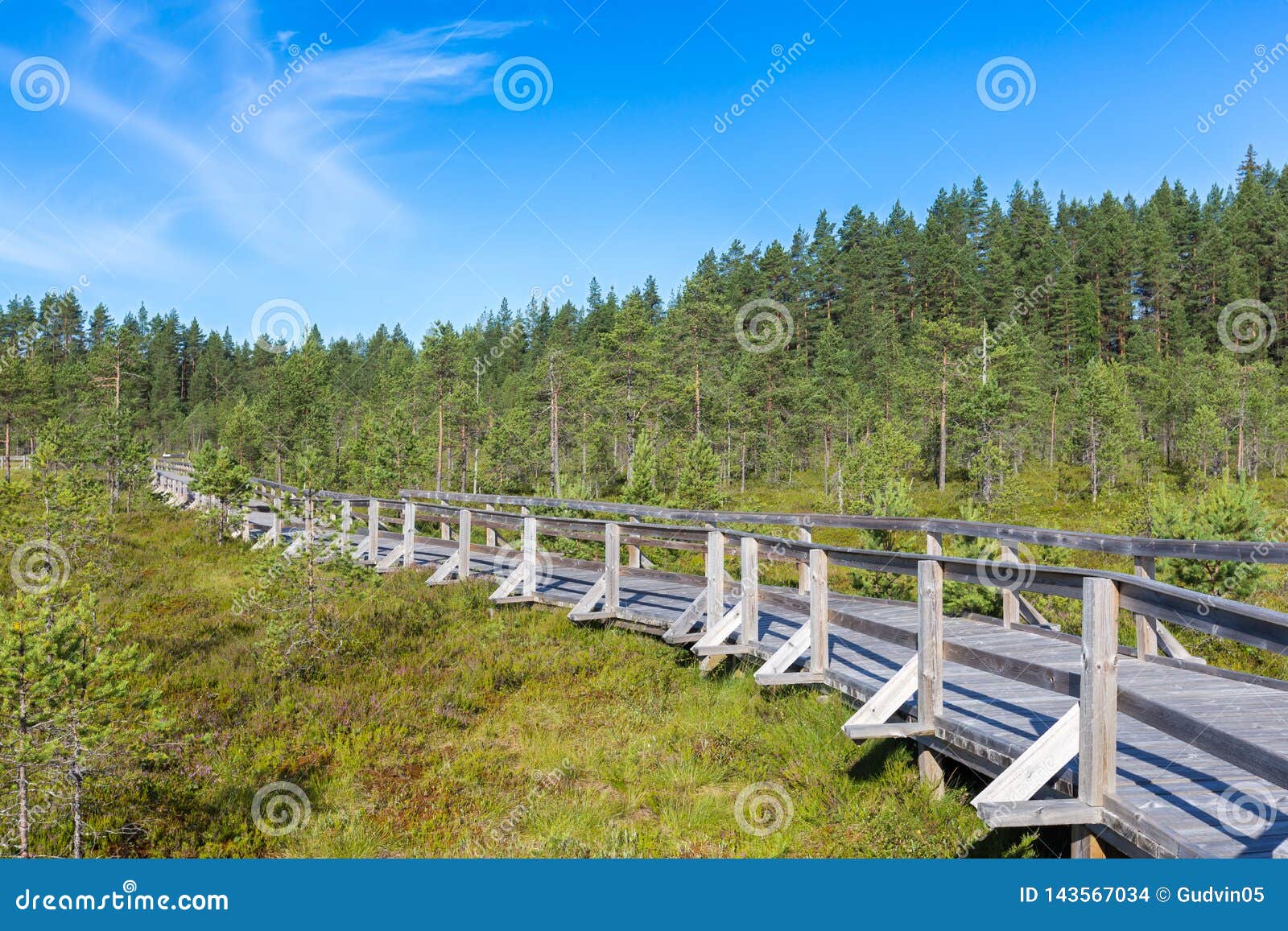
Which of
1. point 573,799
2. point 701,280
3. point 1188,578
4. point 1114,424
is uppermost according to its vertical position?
point 701,280

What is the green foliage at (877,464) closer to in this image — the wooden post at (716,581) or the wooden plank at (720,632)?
the wooden post at (716,581)

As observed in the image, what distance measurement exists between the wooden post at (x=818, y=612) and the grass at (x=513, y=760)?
0.55 metres

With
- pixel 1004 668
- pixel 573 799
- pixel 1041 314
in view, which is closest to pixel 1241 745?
pixel 1004 668

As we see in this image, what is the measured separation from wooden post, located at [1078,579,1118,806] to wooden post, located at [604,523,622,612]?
6636 millimetres

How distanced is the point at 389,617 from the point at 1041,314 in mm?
70795

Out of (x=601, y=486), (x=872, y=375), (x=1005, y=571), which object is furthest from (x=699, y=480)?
(x=872, y=375)

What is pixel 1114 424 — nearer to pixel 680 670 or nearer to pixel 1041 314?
pixel 1041 314

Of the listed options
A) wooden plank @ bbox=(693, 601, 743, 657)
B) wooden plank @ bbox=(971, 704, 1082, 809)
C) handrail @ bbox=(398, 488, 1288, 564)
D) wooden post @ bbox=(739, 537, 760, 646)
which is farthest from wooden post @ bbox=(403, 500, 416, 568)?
wooden plank @ bbox=(971, 704, 1082, 809)

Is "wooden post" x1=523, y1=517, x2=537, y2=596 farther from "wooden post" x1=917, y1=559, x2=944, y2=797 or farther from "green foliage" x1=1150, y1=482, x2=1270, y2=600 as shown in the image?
"green foliage" x1=1150, y1=482, x2=1270, y2=600

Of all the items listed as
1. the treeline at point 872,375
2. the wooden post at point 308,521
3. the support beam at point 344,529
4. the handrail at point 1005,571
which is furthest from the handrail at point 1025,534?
the treeline at point 872,375

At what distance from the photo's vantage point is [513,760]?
717 cm

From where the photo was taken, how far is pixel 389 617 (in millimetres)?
11281

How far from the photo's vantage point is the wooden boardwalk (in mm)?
3605

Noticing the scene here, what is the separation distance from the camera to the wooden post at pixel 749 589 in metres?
7.61
